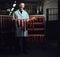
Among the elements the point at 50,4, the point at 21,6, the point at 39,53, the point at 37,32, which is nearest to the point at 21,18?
the point at 21,6

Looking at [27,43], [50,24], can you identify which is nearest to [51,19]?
[50,24]

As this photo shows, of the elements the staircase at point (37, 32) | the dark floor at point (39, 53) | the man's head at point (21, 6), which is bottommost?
the dark floor at point (39, 53)

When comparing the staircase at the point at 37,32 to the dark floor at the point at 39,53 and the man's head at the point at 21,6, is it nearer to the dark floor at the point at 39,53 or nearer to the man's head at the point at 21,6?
the dark floor at the point at 39,53

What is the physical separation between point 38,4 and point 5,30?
119 centimetres

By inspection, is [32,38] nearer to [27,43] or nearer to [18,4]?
[27,43]

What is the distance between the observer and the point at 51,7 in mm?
13031

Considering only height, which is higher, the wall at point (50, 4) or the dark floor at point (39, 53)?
the wall at point (50, 4)

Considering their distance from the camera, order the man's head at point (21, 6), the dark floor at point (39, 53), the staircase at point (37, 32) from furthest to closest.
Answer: the staircase at point (37, 32)
the man's head at point (21, 6)
the dark floor at point (39, 53)

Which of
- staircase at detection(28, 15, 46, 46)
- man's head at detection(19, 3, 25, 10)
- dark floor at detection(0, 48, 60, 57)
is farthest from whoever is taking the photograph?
staircase at detection(28, 15, 46, 46)

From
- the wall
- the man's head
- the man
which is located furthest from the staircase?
the man's head

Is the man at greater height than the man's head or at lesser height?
lesser

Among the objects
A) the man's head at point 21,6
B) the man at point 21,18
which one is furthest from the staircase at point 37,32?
the man's head at point 21,6

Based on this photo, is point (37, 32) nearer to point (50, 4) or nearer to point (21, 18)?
point (21, 18)

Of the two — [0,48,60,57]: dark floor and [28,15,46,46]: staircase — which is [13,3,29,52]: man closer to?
[28,15,46,46]: staircase
